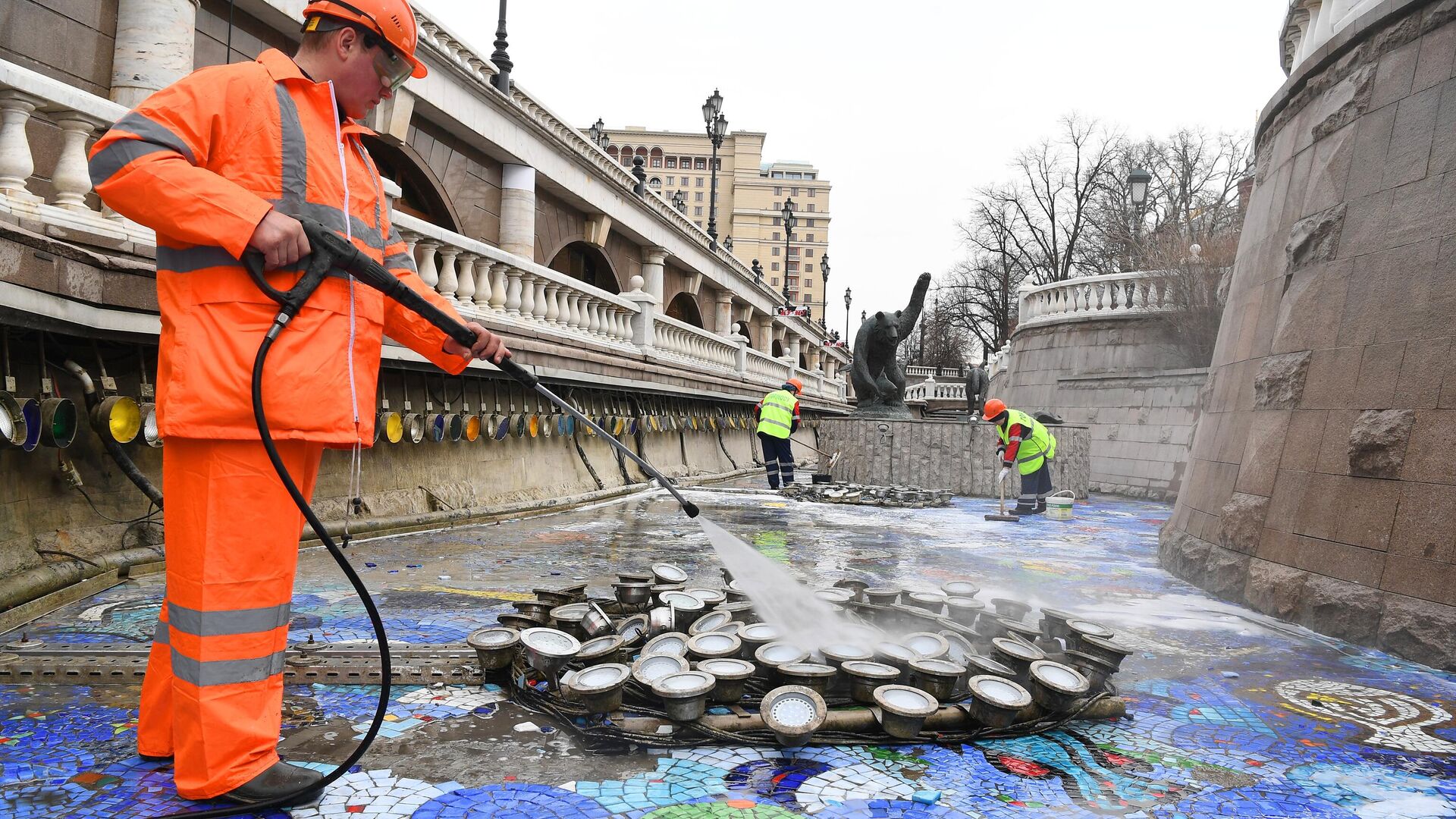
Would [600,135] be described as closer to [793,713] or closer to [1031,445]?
[1031,445]

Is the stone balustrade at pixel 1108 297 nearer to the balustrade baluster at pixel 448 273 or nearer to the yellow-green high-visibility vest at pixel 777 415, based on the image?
the yellow-green high-visibility vest at pixel 777 415

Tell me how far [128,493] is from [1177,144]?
4959cm

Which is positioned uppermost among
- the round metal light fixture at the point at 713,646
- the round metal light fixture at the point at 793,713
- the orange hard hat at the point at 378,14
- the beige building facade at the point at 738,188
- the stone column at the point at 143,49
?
the beige building facade at the point at 738,188

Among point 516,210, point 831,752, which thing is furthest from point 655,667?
point 516,210

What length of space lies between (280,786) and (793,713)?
169cm

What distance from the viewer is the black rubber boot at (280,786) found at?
101 inches

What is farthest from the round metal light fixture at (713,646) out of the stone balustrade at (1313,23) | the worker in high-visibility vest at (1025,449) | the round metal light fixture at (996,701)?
the worker in high-visibility vest at (1025,449)

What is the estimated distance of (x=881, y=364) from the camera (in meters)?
18.3

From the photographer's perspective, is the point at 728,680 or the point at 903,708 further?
the point at 728,680

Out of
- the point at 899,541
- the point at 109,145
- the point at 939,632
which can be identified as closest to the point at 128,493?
the point at 109,145

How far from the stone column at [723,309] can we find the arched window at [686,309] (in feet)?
4.57

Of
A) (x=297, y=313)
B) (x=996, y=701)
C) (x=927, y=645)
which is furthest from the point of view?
(x=927, y=645)

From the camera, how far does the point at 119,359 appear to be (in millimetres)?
5609

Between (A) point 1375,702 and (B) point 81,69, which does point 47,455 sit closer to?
(B) point 81,69
